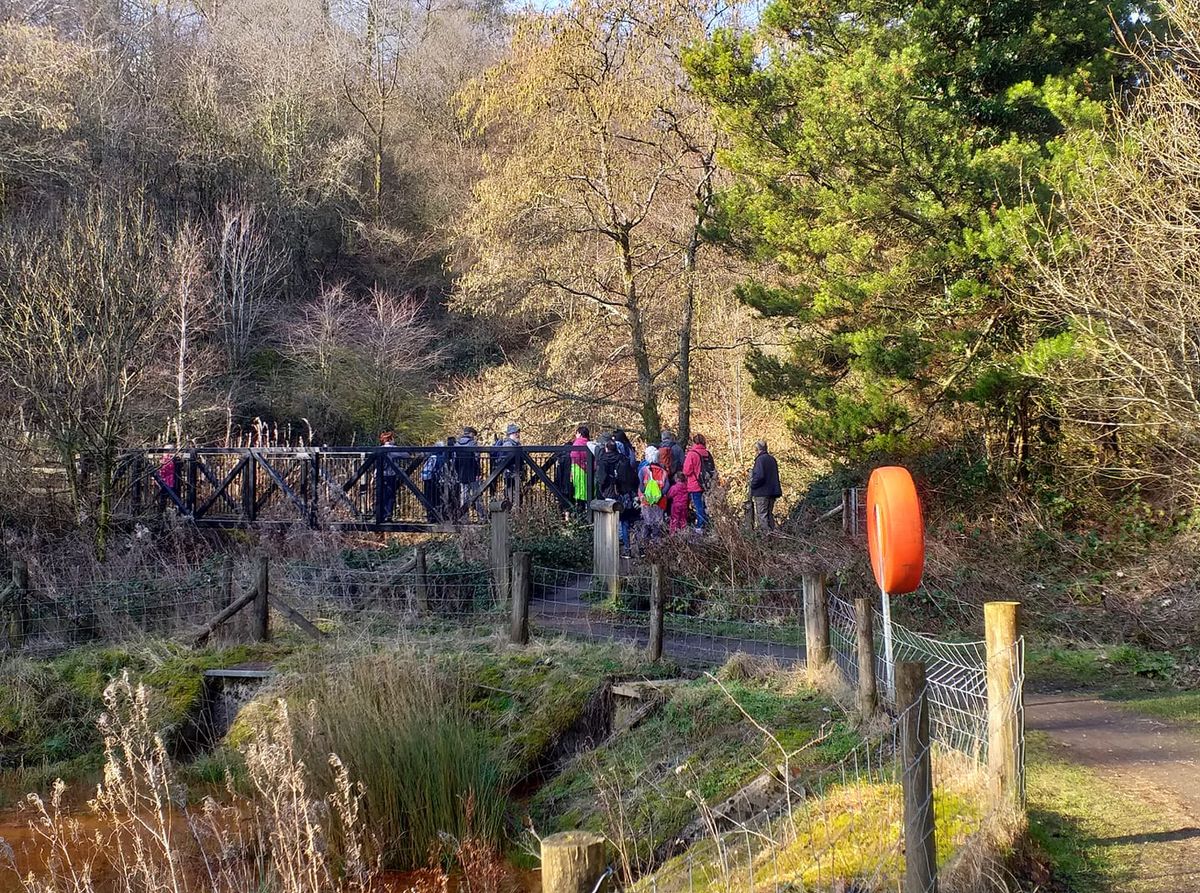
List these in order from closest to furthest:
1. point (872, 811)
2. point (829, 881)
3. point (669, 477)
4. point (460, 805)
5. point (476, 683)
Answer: point (829, 881)
point (872, 811)
point (460, 805)
point (476, 683)
point (669, 477)

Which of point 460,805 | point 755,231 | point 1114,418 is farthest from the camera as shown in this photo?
point 755,231

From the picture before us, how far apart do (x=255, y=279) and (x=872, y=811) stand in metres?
25.3

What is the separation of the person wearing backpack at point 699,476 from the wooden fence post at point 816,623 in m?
5.76

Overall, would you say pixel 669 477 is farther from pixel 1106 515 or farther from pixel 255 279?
pixel 255 279

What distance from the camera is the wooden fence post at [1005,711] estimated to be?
15.9 feet

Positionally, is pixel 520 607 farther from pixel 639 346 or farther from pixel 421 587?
pixel 639 346

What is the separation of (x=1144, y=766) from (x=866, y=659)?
1689mm

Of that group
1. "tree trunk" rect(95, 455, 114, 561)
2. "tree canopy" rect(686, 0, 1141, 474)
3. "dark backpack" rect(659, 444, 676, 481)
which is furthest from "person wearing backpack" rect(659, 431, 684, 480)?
"tree trunk" rect(95, 455, 114, 561)

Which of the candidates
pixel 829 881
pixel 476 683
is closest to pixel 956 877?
pixel 829 881

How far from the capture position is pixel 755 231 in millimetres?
15305

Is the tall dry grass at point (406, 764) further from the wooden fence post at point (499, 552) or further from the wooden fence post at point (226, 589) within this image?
the wooden fence post at point (226, 589)

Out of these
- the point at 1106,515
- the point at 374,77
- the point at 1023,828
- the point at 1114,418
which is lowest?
the point at 1023,828

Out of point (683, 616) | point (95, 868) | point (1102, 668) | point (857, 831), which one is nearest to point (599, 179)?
point (683, 616)

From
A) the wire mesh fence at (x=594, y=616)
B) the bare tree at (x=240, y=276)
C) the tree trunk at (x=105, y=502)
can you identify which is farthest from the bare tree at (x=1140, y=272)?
the bare tree at (x=240, y=276)
